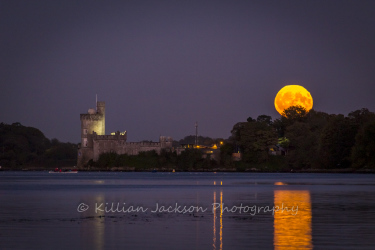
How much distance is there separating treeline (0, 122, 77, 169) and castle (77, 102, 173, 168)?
724 inches

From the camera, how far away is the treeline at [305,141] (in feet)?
291

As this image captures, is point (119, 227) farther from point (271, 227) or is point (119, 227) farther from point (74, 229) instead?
point (271, 227)

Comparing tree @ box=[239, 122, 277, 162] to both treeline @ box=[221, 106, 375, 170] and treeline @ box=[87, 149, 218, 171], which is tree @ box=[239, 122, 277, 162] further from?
treeline @ box=[87, 149, 218, 171]

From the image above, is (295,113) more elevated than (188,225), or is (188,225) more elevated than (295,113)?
(295,113)

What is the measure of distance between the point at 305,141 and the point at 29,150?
71334 millimetres

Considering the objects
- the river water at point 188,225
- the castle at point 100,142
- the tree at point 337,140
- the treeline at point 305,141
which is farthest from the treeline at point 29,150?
the river water at point 188,225

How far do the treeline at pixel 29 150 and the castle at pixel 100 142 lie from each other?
18397mm

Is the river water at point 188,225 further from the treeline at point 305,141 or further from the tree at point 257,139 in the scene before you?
the tree at point 257,139

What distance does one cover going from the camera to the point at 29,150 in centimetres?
15775

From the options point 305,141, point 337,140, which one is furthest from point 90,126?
point 337,140

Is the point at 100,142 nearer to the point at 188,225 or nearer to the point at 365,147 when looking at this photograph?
the point at 365,147

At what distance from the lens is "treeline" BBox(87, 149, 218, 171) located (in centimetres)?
13050

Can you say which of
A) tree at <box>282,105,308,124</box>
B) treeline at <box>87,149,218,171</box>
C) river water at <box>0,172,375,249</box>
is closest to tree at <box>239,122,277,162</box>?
tree at <box>282,105,308,124</box>

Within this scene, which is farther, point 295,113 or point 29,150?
point 29,150
